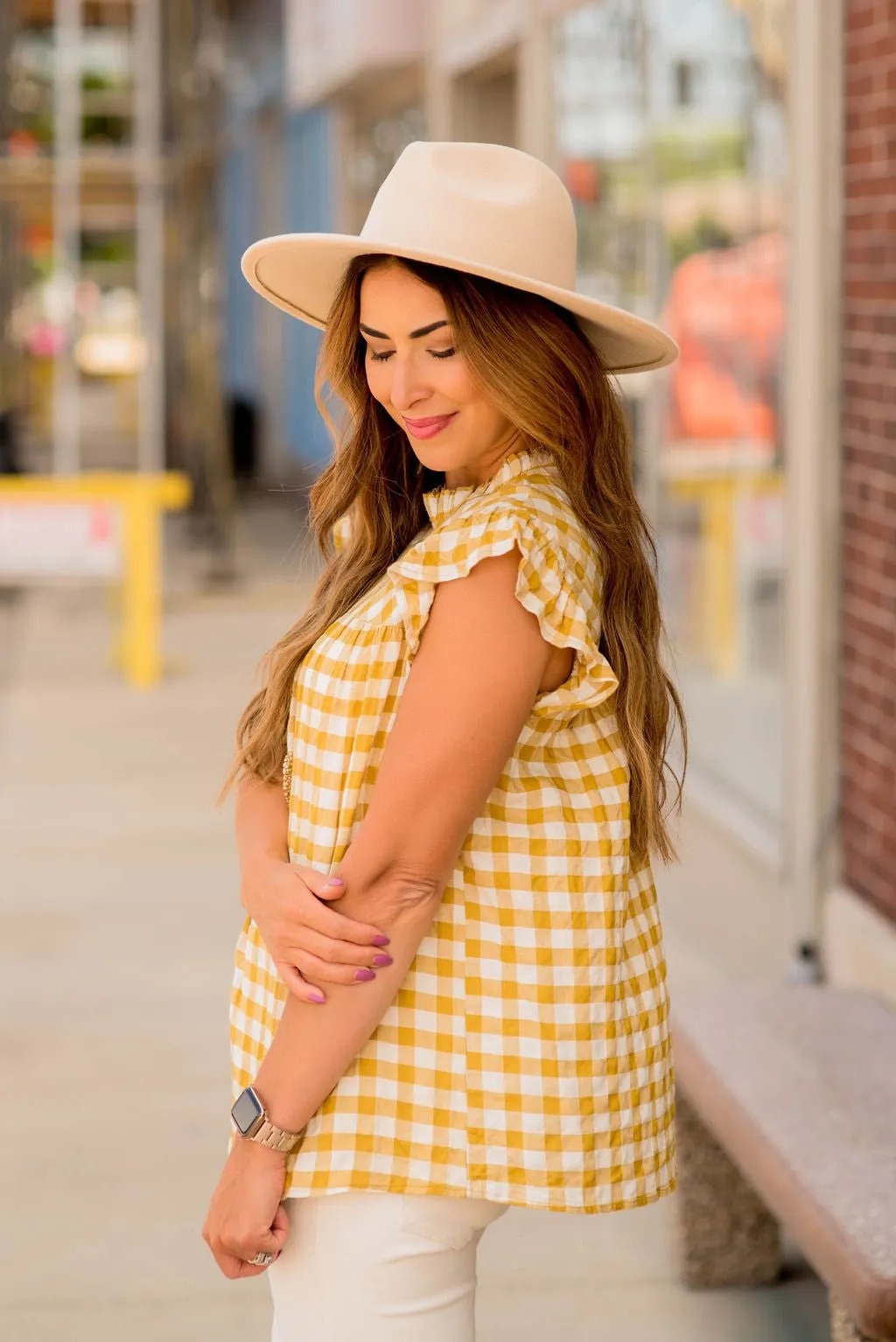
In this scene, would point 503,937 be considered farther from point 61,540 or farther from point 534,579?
point 61,540

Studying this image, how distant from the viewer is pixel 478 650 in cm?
175

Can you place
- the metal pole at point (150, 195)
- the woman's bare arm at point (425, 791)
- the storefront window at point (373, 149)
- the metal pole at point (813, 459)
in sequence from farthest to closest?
the storefront window at point (373, 149) → the metal pole at point (150, 195) → the metal pole at point (813, 459) → the woman's bare arm at point (425, 791)

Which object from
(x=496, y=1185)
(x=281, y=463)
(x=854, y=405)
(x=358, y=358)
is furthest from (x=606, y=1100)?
(x=281, y=463)

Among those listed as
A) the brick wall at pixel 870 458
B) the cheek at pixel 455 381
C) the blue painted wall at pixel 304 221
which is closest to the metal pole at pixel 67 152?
the blue painted wall at pixel 304 221

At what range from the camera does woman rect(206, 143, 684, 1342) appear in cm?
178

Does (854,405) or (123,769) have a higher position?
(854,405)

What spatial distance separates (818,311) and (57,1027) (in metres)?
2.50

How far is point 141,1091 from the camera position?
4.37m

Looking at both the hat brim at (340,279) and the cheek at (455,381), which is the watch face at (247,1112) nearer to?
the cheek at (455,381)

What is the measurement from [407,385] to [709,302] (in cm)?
435

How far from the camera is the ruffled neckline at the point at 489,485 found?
1.89 metres

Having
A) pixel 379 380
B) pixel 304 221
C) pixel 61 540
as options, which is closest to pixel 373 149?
pixel 304 221

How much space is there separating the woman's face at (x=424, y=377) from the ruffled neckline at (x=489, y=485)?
23 mm

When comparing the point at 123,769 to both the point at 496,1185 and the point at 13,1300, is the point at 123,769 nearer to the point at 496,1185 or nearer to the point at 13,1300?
the point at 13,1300
